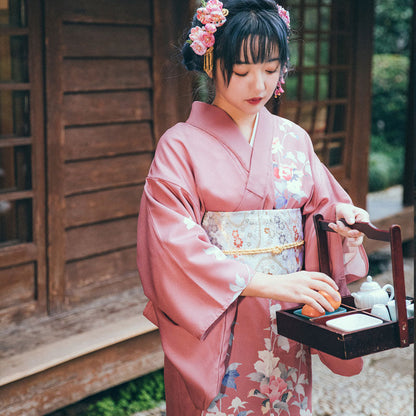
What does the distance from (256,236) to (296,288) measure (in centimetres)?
30

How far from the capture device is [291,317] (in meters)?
2.02

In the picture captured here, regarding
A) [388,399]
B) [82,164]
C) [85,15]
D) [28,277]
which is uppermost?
[85,15]

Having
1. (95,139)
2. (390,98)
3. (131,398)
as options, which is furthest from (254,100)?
(390,98)

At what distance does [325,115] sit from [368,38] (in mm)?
896

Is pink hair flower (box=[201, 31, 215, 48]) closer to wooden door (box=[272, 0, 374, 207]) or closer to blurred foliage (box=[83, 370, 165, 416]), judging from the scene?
blurred foliage (box=[83, 370, 165, 416])

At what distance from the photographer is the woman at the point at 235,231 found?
203 centimetres

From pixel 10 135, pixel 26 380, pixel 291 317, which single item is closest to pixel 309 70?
pixel 10 135

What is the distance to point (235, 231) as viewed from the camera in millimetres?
2201

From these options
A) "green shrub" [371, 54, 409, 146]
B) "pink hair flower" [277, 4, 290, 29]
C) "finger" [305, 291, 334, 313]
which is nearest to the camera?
"finger" [305, 291, 334, 313]

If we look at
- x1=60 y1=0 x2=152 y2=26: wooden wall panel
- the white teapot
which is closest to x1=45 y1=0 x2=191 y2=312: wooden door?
x1=60 y1=0 x2=152 y2=26: wooden wall panel

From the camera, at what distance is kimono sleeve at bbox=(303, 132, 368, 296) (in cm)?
230

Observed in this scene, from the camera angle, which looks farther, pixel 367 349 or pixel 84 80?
pixel 84 80

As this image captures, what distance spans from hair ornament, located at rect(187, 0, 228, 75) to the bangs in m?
0.04

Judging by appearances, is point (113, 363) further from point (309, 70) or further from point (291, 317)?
point (309, 70)
